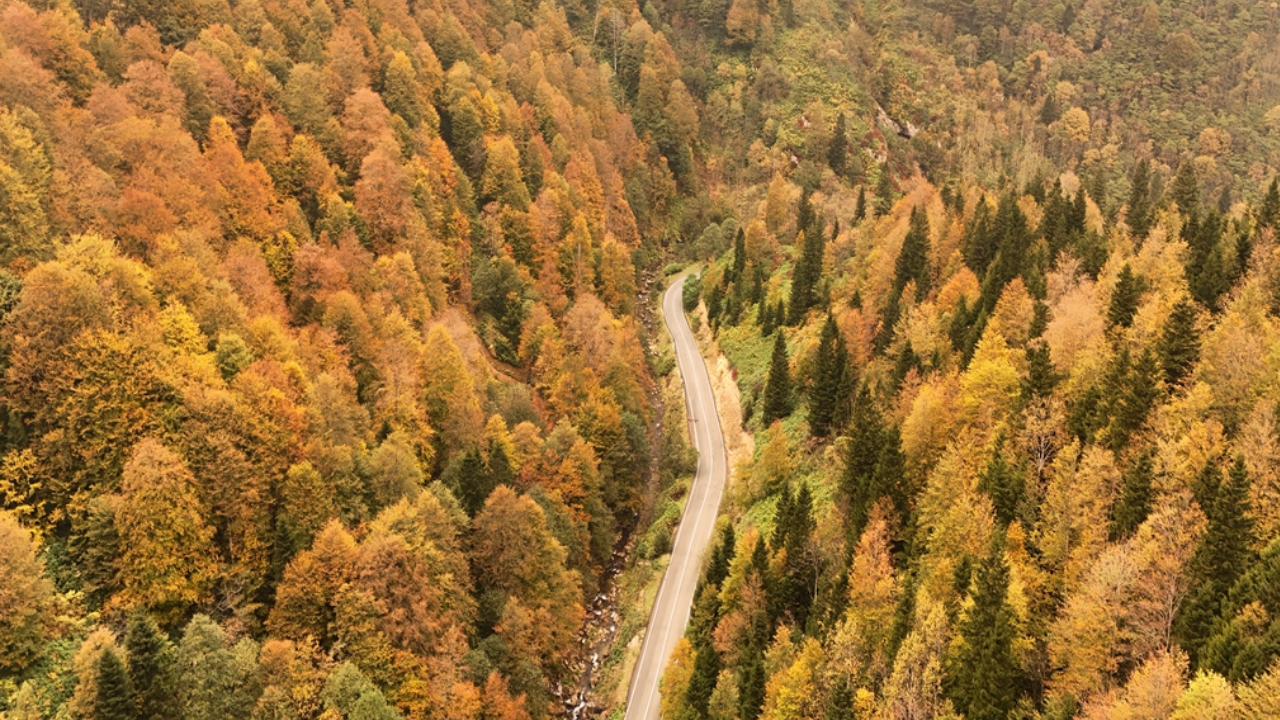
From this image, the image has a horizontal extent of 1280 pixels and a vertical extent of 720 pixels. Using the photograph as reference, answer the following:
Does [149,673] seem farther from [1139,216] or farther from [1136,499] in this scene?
[1139,216]

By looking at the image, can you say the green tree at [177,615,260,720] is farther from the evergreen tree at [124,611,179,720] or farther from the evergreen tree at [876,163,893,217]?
the evergreen tree at [876,163,893,217]

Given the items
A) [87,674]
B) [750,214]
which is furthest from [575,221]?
[87,674]

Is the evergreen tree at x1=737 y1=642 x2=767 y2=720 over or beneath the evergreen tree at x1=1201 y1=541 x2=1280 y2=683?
beneath

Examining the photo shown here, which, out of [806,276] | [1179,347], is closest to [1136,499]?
[1179,347]

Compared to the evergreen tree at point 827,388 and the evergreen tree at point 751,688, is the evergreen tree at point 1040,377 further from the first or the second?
the evergreen tree at point 751,688

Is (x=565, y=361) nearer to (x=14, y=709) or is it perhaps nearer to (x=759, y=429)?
(x=759, y=429)

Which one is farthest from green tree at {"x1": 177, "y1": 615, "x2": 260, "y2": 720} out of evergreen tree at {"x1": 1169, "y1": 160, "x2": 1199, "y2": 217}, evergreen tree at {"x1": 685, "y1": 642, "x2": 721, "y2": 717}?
evergreen tree at {"x1": 1169, "y1": 160, "x2": 1199, "y2": 217}
